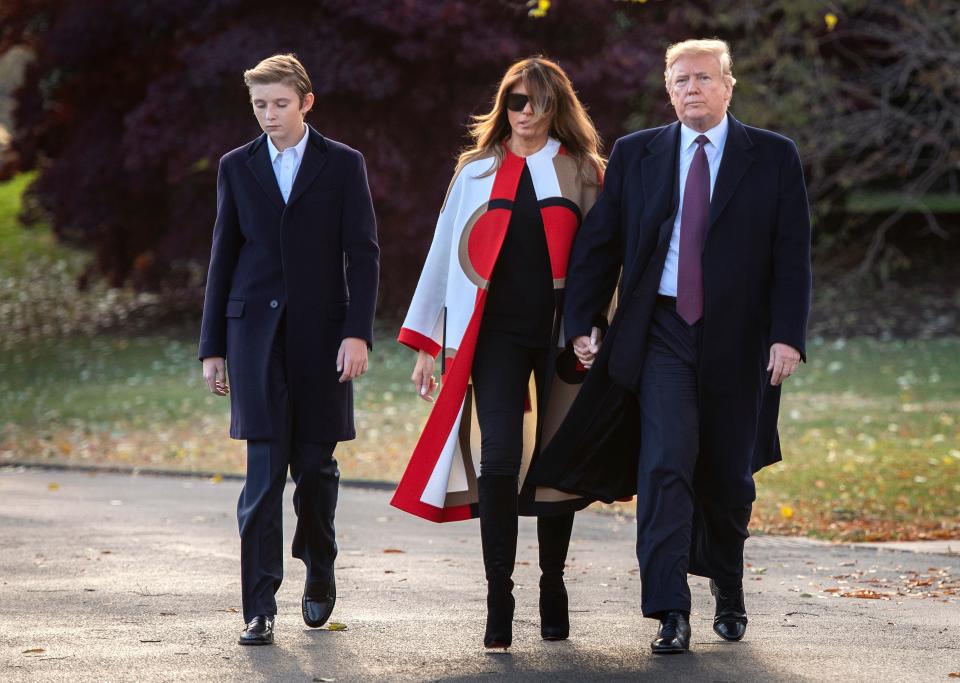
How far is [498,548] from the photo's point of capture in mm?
5332

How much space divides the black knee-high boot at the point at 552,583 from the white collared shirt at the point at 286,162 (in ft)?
4.86

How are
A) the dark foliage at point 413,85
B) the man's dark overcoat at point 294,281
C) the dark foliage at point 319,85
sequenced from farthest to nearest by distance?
the dark foliage at point 319,85 < the dark foliage at point 413,85 < the man's dark overcoat at point 294,281

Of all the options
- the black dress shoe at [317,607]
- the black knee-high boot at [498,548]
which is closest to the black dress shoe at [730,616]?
the black knee-high boot at [498,548]

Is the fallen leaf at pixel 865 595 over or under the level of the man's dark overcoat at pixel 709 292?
under

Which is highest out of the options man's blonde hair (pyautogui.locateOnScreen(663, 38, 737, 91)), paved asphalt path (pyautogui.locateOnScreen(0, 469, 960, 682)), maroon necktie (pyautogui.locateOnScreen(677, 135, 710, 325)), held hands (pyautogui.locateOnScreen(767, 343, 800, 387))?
man's blonde hair (pyautogui.locateOnScreen(663, 38, 737, 91))

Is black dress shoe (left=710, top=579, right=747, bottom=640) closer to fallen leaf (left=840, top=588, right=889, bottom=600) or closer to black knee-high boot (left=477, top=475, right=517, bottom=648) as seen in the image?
black knee-high boot (left=477, top=475, right=517, bottom=648)

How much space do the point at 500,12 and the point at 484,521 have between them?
18.2m

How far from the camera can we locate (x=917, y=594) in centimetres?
668

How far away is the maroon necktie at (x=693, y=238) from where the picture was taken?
5.32m

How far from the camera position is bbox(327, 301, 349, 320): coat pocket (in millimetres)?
5734

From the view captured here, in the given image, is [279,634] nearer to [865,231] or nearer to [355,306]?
[355,306]

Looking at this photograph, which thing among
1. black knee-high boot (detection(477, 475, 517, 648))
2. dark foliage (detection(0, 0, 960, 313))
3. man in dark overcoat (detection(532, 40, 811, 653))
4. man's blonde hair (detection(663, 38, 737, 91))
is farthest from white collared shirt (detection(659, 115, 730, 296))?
dark foliage (detection(0, 0, 960, 313))

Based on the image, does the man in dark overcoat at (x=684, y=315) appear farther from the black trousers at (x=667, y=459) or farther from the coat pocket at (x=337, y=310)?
the coat pocket at (x=337, y=310)

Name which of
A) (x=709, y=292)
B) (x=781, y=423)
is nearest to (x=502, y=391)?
(x=709, y=292)
